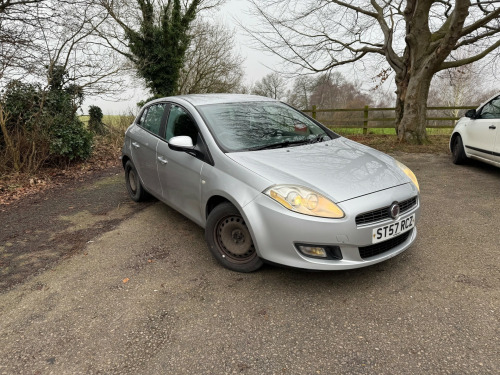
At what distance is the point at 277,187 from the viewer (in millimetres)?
2633

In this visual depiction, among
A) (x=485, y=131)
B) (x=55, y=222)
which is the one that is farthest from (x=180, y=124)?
(x=485, y=131)

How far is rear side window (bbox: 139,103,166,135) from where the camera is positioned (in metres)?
4.25

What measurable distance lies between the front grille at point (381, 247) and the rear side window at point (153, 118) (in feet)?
8.91

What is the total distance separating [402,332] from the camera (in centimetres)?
225

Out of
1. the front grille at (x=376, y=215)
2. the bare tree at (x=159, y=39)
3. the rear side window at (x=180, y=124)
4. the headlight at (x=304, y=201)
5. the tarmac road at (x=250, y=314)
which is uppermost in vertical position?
the bare tree at (x=159, y=39)

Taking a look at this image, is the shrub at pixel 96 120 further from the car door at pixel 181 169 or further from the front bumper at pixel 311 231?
the front bumper at pixel 311 231

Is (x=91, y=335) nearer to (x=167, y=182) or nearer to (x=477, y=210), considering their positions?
(x=167, y=182)

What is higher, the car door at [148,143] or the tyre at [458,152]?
the car door at [148,143]

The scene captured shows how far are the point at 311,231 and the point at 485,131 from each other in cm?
528

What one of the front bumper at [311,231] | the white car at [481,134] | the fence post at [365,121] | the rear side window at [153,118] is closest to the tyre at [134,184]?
the rear side window at [153,118]

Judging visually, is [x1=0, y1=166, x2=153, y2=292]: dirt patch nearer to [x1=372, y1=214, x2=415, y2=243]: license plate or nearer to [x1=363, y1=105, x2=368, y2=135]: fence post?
[x1=372, y1=214, x2=415, y2=243]: license plate

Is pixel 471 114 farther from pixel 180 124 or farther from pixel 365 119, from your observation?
pixel 365 119

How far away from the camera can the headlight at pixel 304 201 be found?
2506mm

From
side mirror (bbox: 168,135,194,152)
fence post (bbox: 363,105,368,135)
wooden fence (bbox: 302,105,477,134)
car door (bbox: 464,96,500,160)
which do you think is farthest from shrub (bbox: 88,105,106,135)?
car door (bbox: 464,96,500,160)
